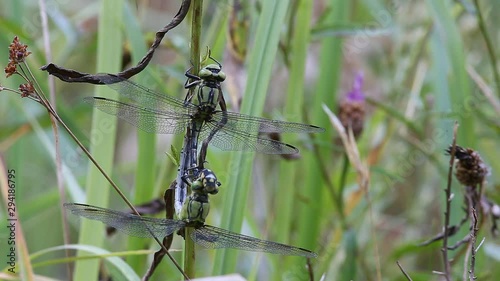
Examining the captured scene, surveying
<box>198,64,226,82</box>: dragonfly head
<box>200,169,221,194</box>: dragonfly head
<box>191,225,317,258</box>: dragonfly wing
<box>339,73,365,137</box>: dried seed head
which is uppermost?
<box>339,73,365,137</box>: dried seed head

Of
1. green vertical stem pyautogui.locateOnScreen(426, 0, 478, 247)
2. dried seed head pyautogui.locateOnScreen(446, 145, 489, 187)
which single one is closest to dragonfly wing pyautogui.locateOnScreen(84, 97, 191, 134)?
dried seed head pyautogui.locateOnScreen(446, 145, 489, 187)

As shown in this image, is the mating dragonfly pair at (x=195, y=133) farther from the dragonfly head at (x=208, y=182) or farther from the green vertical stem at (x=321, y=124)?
the green vertical stem at (x=321, y=124)

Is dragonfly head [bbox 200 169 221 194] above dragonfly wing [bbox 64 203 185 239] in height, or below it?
above

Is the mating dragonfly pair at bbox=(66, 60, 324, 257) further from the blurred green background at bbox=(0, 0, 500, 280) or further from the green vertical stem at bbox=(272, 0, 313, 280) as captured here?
the green vertical stem at bbox=(272, 0, 313, 280)

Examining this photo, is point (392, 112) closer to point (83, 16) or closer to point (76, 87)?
point (83, 16)

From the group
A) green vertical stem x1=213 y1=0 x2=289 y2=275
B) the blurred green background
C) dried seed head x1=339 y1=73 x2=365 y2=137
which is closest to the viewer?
green vertical stem x1=213 y1=0 x2=289 y2=275

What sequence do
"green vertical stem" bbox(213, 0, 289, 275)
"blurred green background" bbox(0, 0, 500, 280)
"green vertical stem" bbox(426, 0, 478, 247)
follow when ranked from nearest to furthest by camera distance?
"green vertical stem" bbox(213, 0, 289, 275)
"blurred green background" bbox(0, 0, 500, 280)
"green vertical stem" bbox(426, 0, 478, 247)

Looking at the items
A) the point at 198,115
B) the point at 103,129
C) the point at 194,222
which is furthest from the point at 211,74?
the point at 103,129

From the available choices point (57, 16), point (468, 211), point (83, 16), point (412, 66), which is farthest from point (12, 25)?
point (412, 66)
